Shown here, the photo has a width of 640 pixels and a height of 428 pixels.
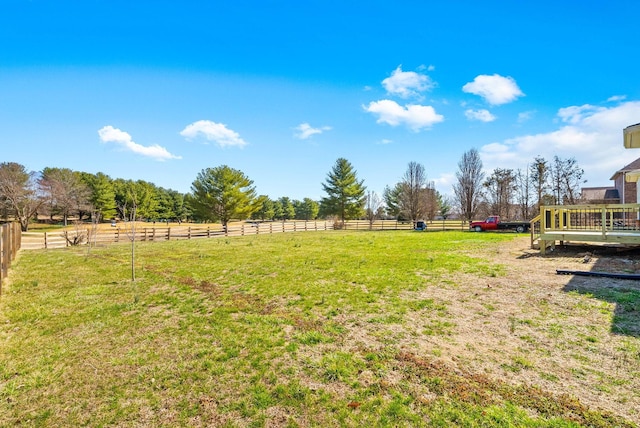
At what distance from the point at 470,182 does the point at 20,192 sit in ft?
177

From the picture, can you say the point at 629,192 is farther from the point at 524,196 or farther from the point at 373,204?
the point at 373,204

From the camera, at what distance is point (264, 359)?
355cm

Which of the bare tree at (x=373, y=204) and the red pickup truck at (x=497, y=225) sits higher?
the bare tree at (x=373, y=204)

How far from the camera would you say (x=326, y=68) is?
47.4ft

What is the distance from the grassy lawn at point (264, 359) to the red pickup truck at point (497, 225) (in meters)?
21.0

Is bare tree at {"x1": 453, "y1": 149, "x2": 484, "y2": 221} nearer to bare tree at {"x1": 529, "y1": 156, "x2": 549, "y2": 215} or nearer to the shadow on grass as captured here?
bare tree at {"x1": 529, "y1": 156, "x2": 549, "y2": 215}

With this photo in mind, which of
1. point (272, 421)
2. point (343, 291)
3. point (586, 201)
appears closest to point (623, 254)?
point (343, 291)

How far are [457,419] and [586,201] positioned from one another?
1474 inches

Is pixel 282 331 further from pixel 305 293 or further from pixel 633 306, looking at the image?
pixel 633 306

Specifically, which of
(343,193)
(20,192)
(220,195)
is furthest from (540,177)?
(20,192)

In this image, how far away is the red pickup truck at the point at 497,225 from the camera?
77.8ft

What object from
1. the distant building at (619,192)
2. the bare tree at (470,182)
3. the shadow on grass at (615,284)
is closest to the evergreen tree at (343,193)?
the bare tree at (470,182)

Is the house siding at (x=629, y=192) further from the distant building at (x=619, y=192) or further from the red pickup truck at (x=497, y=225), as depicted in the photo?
the red pickup truck at (x=497, y=225)

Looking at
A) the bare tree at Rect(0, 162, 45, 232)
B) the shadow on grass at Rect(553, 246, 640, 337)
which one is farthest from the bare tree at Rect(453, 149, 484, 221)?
the bare tree at Rect(0, 162, 45, 232)
